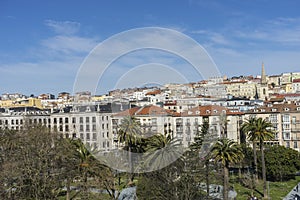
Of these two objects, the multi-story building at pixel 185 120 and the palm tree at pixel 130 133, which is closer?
A: the palm tree at pixel 130 133

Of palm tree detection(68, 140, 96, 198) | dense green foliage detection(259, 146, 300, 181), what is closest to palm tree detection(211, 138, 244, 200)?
palm tree detection(68, 140, 96, 198)

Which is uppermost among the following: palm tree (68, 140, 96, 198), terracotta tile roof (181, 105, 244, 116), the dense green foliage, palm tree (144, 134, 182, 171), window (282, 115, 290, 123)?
terracotta tile roof (181, 105, 244, 116)

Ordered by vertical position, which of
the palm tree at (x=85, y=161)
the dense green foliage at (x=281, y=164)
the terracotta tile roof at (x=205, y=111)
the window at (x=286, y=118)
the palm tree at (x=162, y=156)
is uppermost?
the terracotta tile roof at (x=205, y=111)

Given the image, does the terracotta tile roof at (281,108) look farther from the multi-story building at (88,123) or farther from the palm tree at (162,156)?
the palm tree at (162,156)

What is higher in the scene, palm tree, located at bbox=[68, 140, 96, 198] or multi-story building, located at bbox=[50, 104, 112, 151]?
multi-story building, located at bbox=[50, 104, 112, 151]

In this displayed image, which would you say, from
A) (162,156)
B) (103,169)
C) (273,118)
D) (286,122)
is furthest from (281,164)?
(273,118)

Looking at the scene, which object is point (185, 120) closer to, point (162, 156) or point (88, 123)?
point (88, 123)

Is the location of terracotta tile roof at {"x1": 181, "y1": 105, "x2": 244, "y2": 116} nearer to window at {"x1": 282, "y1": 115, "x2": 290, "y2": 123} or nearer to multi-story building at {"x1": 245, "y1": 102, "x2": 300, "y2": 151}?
multi-story building at {"x1": 245, "y1": 102, "x2": 300, "y2": 151}

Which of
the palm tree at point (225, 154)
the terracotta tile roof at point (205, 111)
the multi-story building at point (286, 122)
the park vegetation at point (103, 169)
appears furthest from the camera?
the multi-story building at point (286, 122)

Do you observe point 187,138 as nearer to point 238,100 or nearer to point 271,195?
point 271,195

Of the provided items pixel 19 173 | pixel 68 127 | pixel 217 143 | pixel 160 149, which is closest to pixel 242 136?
pixel 68 127

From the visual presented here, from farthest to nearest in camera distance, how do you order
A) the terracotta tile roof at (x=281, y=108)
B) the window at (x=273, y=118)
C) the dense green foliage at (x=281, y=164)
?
the window at (x=273, y=118) → the terracotta tile roof at (x=281, y=108) → the dense green foliage at (x=281, y=164)

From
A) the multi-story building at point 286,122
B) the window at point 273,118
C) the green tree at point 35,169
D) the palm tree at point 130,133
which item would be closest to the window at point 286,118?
the multi-story building at point 286,122

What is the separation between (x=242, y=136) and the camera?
4194 cm
